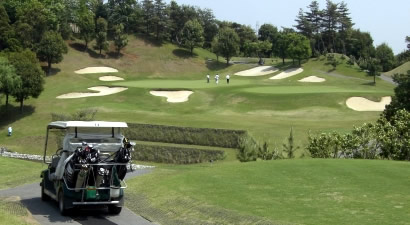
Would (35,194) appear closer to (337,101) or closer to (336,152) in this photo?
(336,152)

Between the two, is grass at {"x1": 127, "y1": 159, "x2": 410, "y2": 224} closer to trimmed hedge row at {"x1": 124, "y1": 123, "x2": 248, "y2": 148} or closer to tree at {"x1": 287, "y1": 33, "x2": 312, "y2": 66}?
trimmed hedge row at {"x1": 124, "y1": 123, "x2": 248, "y2": 148}

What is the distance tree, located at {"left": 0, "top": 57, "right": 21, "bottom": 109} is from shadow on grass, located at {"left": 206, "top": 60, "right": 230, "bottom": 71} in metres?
43.5

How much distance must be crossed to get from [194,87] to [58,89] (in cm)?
1771

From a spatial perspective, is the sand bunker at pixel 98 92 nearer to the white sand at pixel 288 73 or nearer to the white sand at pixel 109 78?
the white sand at pixel 109 78

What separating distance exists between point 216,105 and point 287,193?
42414 mm

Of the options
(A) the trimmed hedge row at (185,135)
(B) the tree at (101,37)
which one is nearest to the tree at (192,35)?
(B) the tree at (101,37)

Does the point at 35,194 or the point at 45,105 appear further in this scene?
the point at 45,105

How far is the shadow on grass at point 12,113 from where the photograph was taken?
2258 inches

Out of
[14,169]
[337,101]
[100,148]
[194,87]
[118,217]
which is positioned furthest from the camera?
[194,87]

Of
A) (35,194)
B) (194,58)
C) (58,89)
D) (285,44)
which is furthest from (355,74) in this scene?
(35,194)

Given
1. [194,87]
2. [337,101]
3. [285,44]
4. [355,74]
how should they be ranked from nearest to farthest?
[337,101], [194,87], [355,74], [285,44]

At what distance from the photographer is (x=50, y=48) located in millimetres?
76438

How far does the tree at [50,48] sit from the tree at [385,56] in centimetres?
5848

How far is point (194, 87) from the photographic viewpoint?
225 feet
